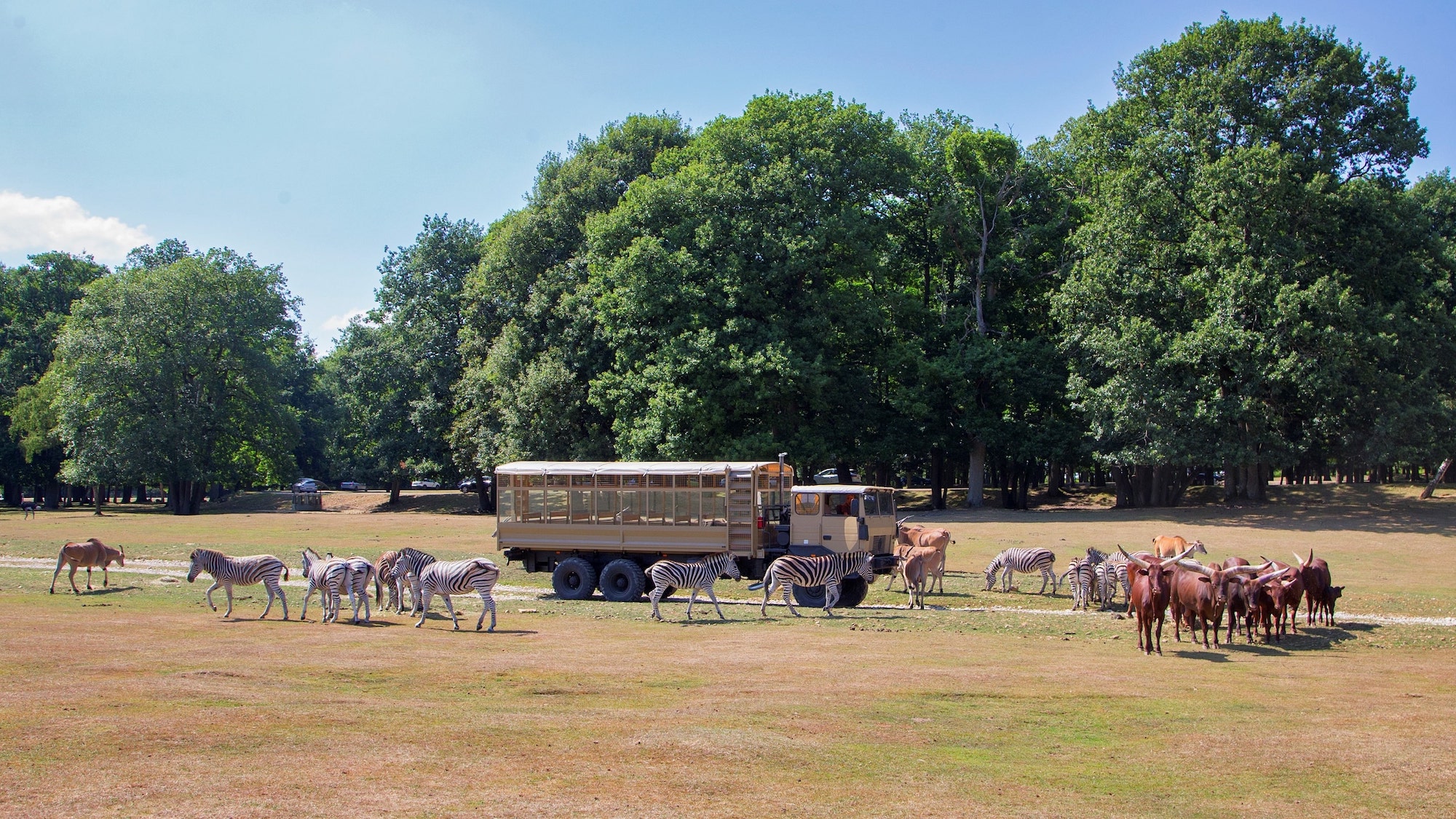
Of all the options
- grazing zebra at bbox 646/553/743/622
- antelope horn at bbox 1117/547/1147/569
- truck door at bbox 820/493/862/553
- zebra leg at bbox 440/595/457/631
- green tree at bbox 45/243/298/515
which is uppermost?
green tree at bbox 45/243/298/515

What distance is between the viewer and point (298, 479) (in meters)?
113

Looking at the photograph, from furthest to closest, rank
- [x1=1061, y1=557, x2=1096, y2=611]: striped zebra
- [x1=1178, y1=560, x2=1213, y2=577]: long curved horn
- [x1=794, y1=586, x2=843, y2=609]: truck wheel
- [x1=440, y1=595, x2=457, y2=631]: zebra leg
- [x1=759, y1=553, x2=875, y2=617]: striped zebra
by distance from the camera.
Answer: [x1=794, y1=586, x2=843, y2=609]: truck wheel < [x1=1061, y1=557, x2=1096, y2=611]: striped zebra < [x1=759, y1=553, x2=875, y2=617]: striped zebra < [x1=440, y1=595, x2=457, y2=631]: zebra leg < [x1=1178, y1=560, x2=1213, y2=577]: long curved horn

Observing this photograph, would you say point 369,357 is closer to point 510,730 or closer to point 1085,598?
point 1085,598

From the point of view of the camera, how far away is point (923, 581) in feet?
84.8

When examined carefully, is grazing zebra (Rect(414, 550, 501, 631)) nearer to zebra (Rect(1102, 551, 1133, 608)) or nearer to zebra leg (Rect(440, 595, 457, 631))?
zebra leg (Rect(440, 595, 457, 631))

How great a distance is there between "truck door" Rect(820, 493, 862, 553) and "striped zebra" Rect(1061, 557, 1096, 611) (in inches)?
211

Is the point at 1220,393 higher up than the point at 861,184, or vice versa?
the point at 861,184

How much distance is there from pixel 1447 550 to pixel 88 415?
77.4 metres

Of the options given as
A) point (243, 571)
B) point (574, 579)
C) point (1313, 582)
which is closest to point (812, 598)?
point (574, 579)

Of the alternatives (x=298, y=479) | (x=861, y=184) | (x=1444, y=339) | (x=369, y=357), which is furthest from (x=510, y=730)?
(x=298, y=479)

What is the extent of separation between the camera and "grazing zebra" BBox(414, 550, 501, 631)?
21.9 metres

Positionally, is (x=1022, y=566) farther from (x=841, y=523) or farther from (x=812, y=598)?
(x=812, y=598)

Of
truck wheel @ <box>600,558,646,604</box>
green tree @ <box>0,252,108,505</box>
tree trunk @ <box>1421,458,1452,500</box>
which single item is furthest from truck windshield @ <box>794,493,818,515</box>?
green tree @ <box>0,252,108,505</box>

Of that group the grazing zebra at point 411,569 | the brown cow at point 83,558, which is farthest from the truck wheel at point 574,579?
the brown cow at point 83,558
